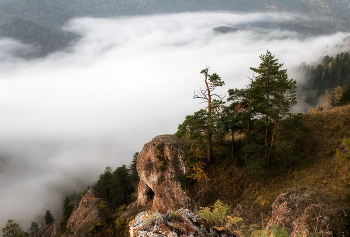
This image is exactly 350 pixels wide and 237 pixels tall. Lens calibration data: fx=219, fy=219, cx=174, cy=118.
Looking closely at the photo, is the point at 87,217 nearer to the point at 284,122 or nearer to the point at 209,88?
the point at 209,88

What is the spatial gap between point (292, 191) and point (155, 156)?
1876 centimetres

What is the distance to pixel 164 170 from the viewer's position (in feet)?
103

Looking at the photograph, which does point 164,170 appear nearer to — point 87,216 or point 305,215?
point 305,215

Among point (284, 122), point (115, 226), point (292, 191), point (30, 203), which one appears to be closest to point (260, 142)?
point (284, 122)

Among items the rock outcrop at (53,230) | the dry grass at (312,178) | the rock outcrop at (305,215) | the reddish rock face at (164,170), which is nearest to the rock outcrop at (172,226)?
the rock outcrop at (305,215)

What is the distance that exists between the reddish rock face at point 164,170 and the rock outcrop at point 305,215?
525 inches

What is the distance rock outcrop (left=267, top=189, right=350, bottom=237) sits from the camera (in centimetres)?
1243

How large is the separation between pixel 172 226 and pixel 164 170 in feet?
78.8

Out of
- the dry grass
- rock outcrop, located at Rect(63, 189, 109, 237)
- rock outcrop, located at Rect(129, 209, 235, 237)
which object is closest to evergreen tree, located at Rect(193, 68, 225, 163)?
the dry grass

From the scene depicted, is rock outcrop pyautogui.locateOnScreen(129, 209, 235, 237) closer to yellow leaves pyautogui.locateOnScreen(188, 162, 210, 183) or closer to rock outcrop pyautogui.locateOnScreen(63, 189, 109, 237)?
yellow leaves pyautogui.locateOnScreen(188, 162, 210, 183)

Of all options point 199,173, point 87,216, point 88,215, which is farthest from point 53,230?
point 199,173

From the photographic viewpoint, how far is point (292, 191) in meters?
19.3

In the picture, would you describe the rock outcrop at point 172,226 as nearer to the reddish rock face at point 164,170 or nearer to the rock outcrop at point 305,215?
the rock outcrop at point 305,215

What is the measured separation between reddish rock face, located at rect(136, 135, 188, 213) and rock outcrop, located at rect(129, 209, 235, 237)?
69.1ft
